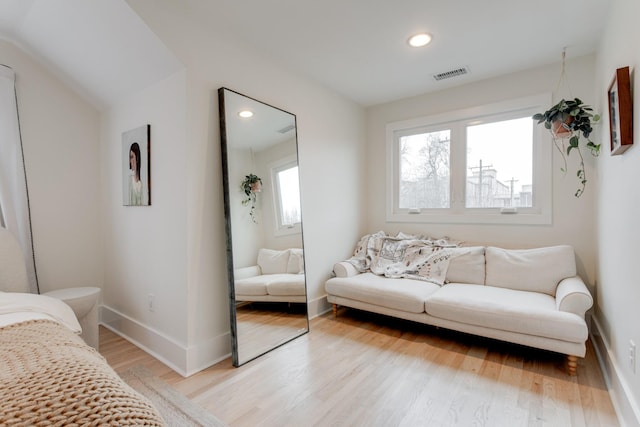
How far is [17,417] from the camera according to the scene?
0.68m

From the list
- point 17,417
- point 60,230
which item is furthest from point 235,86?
point 17,417

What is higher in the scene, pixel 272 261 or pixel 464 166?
pixel 464 166

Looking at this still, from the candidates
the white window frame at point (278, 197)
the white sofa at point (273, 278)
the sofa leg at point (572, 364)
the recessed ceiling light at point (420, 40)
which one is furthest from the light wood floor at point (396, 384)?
the recessed ceiling light at point (420, 40)

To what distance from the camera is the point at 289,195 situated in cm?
282

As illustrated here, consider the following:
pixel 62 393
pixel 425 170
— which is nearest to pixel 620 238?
pixel 425 170

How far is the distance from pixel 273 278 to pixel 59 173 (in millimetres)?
2116

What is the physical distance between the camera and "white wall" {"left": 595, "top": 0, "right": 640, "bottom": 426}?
4.86 feet

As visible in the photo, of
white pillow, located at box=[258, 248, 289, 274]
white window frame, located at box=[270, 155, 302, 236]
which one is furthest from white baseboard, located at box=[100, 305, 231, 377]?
white window frame, located at box=[270, 155, 302, 236]

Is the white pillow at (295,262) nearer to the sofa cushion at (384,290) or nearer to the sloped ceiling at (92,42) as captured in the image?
the sofa cushion at (384,290)

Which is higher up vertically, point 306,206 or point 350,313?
point 306,206

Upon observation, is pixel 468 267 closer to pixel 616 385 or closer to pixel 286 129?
pixel 616 385

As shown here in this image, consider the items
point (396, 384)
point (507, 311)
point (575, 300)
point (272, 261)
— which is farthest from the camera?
point (272, 261)

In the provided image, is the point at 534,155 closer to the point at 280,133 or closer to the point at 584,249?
the point at 584,249

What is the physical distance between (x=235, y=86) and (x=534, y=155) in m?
2.79
